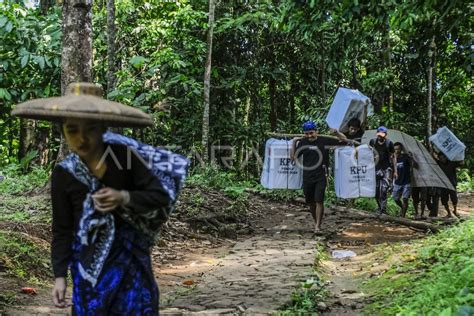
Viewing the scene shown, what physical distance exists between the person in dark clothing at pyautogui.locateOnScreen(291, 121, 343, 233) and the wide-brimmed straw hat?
6.75m

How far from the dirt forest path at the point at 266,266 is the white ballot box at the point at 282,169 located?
815 mm

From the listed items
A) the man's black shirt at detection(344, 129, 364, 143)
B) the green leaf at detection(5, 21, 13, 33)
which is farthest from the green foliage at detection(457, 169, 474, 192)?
the green leaf at detection(5, 21, 13, 33)

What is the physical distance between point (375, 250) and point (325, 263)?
100 cm

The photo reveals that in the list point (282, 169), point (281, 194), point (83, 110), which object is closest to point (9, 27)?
point (282, 169)

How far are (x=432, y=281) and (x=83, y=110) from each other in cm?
372

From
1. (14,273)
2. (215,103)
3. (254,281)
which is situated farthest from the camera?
(215,103)

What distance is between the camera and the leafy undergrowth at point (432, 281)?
13.8 ft

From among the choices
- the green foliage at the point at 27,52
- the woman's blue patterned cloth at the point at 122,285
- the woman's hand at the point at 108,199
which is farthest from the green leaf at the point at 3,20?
the woman's hand at the point at 108,199

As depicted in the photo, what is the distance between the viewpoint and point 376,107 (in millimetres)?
18422

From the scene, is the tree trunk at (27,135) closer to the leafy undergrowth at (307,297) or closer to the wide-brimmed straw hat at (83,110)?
the leafy undergrowth at (307,297)

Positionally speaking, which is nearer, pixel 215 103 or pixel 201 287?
pixel 201 287

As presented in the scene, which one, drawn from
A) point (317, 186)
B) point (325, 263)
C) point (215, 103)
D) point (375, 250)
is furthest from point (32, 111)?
point (215, 103)

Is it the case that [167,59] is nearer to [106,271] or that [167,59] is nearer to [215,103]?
[215,103]

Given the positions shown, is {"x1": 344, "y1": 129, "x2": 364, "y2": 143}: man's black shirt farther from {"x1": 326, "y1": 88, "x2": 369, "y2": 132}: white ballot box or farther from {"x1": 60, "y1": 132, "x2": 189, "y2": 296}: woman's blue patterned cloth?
{"x1": 60, "y1": 132, "x2": 189, "y2": 296}: woman's blue patterned cloth
